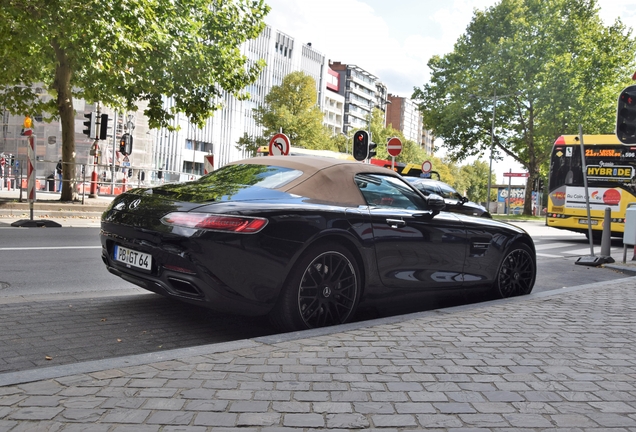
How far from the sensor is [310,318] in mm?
4781

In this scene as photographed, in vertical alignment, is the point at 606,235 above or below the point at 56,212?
above

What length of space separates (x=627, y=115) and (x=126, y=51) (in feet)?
39.9

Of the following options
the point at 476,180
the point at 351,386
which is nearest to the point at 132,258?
the point at 351,386

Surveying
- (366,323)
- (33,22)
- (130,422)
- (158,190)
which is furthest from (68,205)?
→ (130,422)

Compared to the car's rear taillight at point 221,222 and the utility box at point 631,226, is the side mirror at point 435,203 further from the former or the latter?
the utility box at point 631,226

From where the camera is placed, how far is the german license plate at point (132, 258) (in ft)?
15.4

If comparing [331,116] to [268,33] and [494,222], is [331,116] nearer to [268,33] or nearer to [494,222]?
[268,33]

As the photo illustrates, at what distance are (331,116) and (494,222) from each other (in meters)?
115

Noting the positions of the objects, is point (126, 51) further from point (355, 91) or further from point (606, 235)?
point (355, 91)

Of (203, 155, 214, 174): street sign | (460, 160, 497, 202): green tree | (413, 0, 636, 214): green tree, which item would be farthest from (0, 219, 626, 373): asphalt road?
(460, 160, 497, 202): green tree

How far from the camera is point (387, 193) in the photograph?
18.6 ft

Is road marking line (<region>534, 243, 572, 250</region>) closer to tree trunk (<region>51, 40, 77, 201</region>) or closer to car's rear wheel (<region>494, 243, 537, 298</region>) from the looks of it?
car's rear wheel (<region>494, 243, 537, 298</region>)

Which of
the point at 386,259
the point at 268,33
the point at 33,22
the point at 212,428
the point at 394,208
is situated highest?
the point at 268,33

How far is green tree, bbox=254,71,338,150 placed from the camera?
2258 inches
